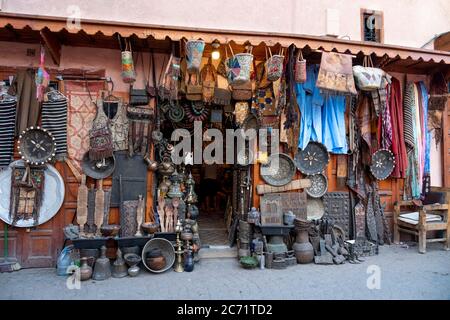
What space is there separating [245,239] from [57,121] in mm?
3395

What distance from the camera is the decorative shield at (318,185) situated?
541cm

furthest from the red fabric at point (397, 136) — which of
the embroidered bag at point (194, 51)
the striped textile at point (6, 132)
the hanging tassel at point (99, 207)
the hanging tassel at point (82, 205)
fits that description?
the striped textile at point (6, 132)

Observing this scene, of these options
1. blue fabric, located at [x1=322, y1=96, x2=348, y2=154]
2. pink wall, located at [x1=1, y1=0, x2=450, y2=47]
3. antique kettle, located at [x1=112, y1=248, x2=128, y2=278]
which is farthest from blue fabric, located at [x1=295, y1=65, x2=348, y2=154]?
antique kettle, located at [x1=112, y1=248, x2=128, y2=278]

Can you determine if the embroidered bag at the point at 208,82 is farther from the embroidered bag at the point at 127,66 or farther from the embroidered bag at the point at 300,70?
the embroidered bag at the point at 300,70

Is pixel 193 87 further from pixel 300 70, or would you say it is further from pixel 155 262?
pixel 155 262

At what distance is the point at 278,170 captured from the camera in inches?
210

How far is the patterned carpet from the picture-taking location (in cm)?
578

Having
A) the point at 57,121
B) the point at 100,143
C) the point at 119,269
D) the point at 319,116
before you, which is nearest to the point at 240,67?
the point at 319,116

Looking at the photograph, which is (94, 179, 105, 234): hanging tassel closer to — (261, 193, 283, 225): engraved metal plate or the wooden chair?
(261, 193, 283, 225): engraved metal plate

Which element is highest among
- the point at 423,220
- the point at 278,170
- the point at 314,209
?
the point at 278,170

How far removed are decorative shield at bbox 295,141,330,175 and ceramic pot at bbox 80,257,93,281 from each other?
11.8 feet

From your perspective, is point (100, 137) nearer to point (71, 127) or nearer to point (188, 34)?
point (71, 127)

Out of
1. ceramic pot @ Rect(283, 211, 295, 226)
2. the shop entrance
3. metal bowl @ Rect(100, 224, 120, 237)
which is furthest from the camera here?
the shop entrance

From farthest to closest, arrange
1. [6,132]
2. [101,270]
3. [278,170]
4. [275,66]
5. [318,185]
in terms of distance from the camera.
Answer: [318,185] → [278,170] → [6,132] → [275,66] → [101,270]
